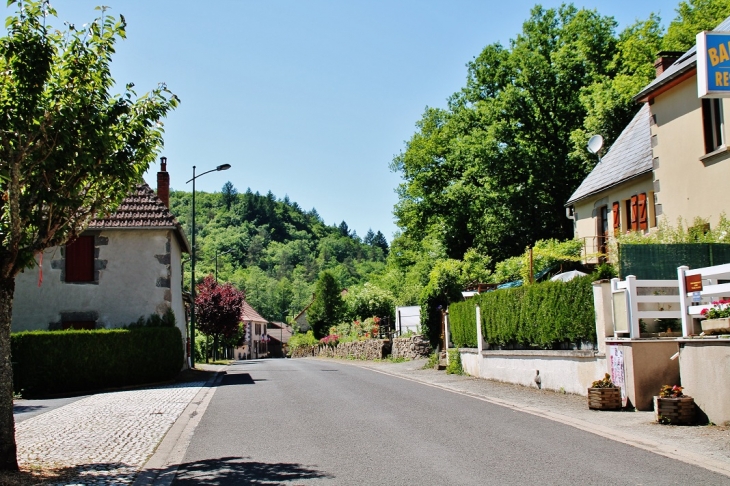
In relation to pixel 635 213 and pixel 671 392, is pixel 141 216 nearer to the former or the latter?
pixel 635 213

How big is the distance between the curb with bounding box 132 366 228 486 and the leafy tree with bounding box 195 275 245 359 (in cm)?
2884

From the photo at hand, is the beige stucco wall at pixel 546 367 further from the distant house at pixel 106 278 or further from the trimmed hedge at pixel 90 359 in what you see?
the distant house at pixel 106 278

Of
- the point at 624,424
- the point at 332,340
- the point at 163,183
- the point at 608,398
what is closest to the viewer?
the point at 624,424

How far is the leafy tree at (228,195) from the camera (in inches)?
6504

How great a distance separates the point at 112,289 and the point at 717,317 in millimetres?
19420

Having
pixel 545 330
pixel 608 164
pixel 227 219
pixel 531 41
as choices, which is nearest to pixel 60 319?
pixel 545 330

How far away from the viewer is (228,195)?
166 meters

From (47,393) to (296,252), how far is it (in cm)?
14617

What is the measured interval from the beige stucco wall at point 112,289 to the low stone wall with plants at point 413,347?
49.9ft

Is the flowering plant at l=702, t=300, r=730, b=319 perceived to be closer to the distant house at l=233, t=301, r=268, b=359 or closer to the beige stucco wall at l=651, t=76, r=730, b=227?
the beige stucco wall at l=651, t=76, r=730, b=227

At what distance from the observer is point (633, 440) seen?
10.1m

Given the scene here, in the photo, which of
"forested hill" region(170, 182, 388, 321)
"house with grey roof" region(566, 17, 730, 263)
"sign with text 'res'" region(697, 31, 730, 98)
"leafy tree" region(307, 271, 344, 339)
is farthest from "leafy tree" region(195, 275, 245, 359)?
"forested hill" region(170, 182, 388, 321)

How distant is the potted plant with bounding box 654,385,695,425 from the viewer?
11109 millimetres

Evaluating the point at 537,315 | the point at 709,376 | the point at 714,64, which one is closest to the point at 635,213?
the point at 537,315
